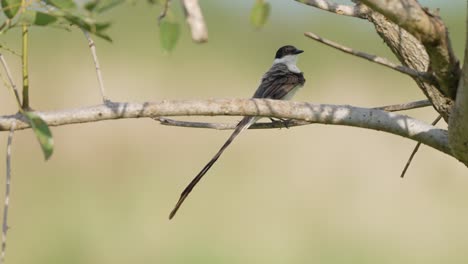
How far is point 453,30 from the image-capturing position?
40.9 ft

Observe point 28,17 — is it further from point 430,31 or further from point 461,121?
point 461,121

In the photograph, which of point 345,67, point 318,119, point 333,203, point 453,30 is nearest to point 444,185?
point 333,203

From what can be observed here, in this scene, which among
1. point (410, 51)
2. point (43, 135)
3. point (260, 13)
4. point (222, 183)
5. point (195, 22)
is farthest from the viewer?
point (222, 183)

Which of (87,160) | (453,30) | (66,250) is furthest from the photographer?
(453,30)

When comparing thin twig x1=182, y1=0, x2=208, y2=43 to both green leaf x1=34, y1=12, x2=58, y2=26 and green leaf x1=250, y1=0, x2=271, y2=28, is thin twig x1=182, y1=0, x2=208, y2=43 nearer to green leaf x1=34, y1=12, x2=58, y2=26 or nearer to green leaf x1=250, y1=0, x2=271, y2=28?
green leaf x1=250, y1=0, x2=271, y2=28

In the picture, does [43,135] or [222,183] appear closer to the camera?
[43,135]

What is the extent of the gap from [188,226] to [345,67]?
3319 mm

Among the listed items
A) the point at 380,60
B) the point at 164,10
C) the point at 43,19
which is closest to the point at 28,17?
the point at 43,19

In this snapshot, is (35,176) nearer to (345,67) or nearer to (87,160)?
(87,160)

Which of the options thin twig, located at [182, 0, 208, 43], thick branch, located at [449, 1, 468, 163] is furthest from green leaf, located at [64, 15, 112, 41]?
thick branch, located at [449, 1, 468, 163]

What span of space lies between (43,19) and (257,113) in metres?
0.55

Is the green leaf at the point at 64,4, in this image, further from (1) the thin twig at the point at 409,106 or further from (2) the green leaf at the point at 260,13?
(1) the thin twig at the point at 409,106

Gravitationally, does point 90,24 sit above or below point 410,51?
above

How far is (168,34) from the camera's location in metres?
1.67
